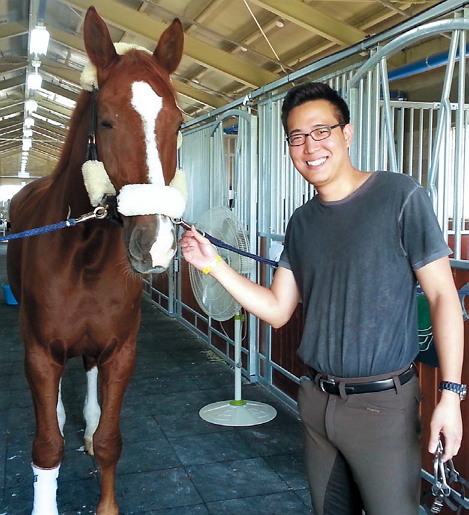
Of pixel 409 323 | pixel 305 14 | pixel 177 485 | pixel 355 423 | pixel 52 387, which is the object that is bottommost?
pixel 177 485

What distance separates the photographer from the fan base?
2.99 meters

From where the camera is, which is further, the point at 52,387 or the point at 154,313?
the point at 154,313

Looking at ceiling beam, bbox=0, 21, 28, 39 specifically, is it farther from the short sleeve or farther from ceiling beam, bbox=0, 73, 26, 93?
the short sleeve

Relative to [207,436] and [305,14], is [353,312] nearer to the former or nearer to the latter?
[207,436]

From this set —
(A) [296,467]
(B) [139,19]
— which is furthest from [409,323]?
(B) [139,19]

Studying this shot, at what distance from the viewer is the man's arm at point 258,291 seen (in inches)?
56.2

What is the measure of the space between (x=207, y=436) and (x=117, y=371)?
1.02 m

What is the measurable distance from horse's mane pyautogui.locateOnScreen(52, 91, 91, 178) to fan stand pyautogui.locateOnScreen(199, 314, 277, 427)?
5.36 feet

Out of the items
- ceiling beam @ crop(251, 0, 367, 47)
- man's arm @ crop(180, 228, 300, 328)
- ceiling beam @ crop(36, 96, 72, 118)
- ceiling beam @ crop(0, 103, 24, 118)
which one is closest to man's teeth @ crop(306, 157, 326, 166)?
man's arm @ crop(180, 228, 300, 328)

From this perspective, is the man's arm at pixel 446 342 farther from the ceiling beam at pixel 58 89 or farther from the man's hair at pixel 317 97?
the ceiling beam at pixel 58 89

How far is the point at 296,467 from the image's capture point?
2500mm

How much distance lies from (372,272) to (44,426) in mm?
1378

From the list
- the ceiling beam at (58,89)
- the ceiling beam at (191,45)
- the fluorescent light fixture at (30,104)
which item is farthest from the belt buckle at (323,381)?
the fluorescent light fixture at (30,104)

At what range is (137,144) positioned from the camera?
137cm
